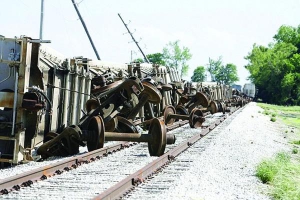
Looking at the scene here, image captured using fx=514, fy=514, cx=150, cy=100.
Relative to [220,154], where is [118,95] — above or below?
above

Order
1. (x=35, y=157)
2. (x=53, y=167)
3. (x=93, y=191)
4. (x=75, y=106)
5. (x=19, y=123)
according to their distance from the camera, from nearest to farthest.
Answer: (x=93, y=191)
(x=53, y=167)
(x=19, y=123)
(x=35, y=157)
(x=75, y=106)

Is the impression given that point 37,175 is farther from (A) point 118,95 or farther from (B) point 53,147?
(A) point 118,95

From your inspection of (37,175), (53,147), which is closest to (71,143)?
(53,147)

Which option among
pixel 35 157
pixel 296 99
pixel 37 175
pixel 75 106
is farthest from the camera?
pixel 296 99

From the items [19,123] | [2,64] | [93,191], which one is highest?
[2,64]

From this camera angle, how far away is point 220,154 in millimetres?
11469

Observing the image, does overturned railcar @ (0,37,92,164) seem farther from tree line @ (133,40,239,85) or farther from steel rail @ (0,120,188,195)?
tree line @ (133,40,239,85)

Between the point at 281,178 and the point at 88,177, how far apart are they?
10.1 feet

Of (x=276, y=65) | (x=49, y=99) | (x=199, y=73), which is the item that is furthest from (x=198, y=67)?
(x=49, y=99)

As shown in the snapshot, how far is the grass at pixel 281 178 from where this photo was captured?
22.8ft

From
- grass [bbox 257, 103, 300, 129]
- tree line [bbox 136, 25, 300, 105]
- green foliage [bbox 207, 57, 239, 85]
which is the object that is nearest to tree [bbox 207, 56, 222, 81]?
green foliage [bbox 207, 57, 239, 85]

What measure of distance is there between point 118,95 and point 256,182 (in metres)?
4.36

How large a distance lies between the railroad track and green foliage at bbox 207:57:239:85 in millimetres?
144672

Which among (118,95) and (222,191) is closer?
(222,191)
